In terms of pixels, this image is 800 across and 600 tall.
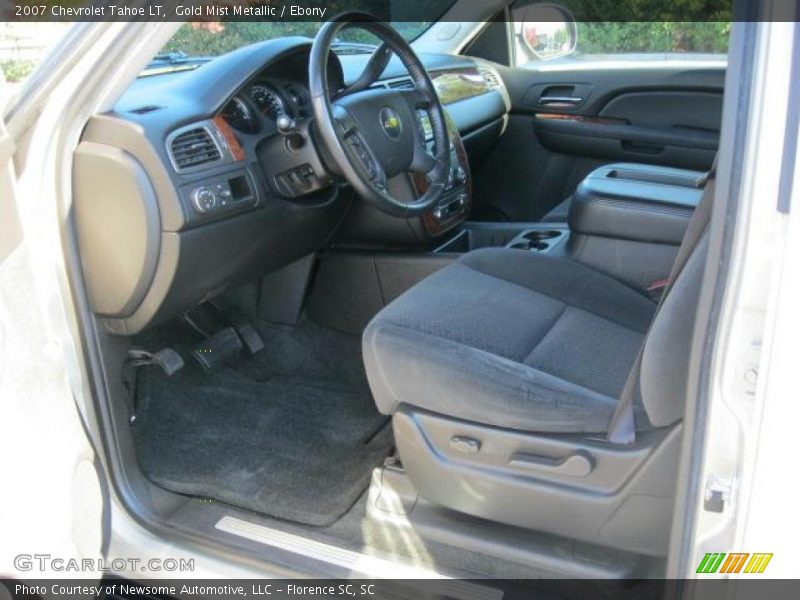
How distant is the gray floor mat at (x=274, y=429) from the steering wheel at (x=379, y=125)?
1.92 feet

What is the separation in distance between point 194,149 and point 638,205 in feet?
3.73

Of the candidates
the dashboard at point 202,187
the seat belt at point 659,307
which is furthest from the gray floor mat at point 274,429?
the seat belt at point 659,307

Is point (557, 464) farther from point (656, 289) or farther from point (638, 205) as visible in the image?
point (638, 205)

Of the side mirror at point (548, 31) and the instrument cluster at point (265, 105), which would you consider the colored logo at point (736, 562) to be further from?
the side mirror at point (548, 31)

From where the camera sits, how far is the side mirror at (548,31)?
10.7 ft

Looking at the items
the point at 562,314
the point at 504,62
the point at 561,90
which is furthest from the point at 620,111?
the point at 562,314

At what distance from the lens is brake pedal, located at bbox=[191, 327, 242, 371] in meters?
2.33

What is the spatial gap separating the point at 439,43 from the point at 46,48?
7.00 ft

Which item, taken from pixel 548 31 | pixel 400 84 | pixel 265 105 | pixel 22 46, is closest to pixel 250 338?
pixel 265 105

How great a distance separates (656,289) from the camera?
6.84ft

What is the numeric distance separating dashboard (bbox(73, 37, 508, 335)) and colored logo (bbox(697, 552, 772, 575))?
1.13m

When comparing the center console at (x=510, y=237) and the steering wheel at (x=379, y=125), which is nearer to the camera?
the steering wheel at (x=379, y=125)

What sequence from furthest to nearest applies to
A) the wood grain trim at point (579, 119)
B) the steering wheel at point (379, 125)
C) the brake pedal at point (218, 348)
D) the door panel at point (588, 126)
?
the wood grain trim at point (579, 119), the door panel at point (588, 126), the brake pedal at point (218, 348), the steering wheel at point (379, 125)

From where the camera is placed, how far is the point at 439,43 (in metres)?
3.35
